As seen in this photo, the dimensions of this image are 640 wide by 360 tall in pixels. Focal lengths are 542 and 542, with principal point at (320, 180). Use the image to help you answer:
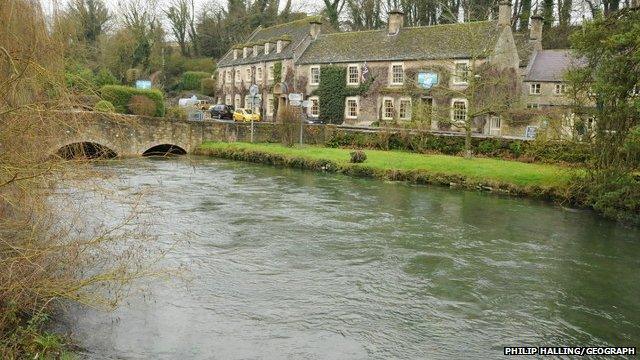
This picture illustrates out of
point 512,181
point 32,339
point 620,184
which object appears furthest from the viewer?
point 512,181

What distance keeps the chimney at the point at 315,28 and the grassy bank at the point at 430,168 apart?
54.8 feet

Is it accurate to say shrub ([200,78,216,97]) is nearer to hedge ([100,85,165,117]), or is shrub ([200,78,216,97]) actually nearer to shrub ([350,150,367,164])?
hedge ([100,85,165,117])

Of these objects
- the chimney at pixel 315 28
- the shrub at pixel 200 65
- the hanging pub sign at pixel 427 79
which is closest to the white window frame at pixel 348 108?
the hanging pub sign at pixel 427 79

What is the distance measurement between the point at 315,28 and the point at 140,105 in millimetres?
17397

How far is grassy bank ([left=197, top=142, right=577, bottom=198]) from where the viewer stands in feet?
70.5

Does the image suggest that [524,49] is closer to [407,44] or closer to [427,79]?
[407,44]

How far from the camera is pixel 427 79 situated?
3753cm

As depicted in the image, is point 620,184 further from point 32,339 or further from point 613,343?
point 32,339

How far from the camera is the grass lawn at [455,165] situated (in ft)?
71.3

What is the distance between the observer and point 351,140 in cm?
3394

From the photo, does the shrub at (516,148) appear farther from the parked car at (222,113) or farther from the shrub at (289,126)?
the parked car at (222,113)

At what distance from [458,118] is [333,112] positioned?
10.4m

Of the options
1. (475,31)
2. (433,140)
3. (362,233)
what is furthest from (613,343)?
(475,31)

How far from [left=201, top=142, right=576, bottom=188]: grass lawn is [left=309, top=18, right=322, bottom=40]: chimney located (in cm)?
1694
